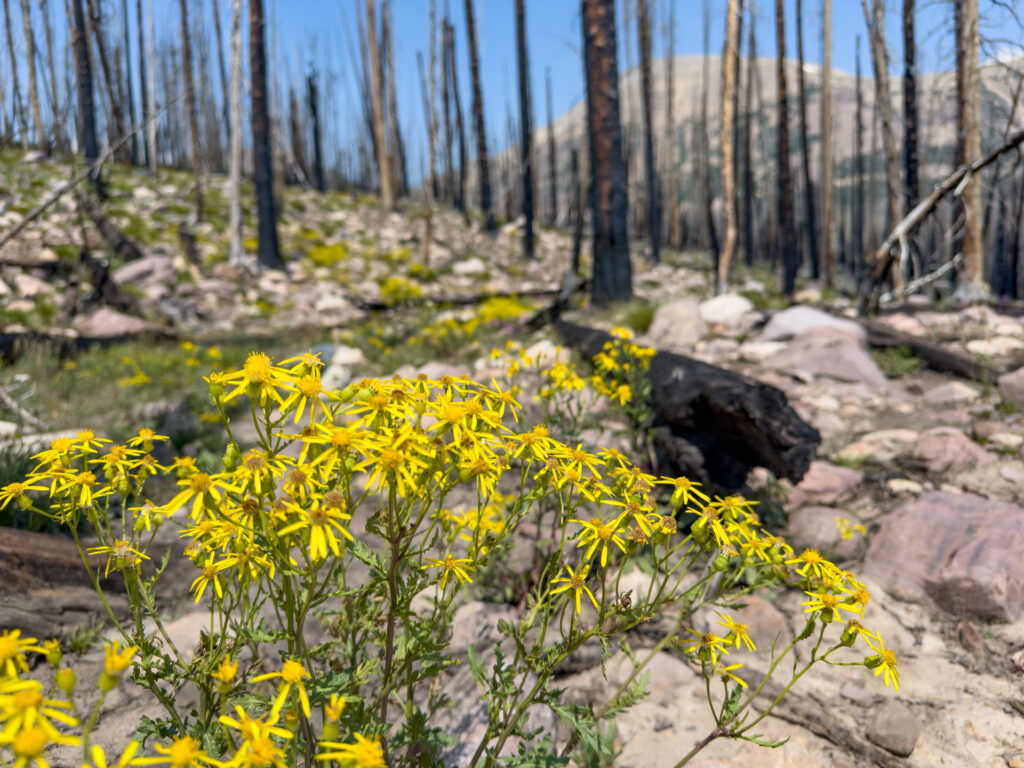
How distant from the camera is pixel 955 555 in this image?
2.52 metres

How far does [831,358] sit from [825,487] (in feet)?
7.36

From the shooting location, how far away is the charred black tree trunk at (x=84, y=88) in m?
12.7

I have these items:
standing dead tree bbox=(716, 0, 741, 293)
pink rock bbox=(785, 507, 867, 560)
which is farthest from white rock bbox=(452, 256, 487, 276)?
pink rock bbox=(785, 507, 867, 560)

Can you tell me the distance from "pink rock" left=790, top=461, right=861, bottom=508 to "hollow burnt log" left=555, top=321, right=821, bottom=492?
1.46 ft

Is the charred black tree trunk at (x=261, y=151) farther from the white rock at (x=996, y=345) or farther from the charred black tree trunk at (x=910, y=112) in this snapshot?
the charred black tree trunk at (x=910, y=112)

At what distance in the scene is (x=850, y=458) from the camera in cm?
353

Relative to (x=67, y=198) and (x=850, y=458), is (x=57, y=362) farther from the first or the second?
(x=67, y=198)

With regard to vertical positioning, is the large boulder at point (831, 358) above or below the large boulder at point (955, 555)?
above

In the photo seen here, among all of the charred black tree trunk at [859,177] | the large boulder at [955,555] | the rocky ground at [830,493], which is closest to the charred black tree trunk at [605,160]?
the rocky ground at [830,493]

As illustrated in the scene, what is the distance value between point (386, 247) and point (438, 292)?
3924 millimetres

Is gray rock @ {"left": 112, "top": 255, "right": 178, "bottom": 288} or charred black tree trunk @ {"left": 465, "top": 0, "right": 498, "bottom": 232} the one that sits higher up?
charred black tree trunk @ {"left": 465, "top": 0, "right": 498, "bottom": 232}

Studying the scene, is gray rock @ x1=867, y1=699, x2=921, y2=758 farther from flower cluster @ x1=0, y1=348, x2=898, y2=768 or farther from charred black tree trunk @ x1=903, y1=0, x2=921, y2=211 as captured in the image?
charred black tree trunk @ x1=903, y1=0, x2=921, y2=211

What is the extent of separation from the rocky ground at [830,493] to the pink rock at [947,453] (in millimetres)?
15

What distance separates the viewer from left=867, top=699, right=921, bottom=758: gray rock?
177cm
